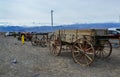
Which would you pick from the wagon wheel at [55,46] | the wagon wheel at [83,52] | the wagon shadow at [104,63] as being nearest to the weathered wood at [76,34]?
the wagon wheel at [83,52]

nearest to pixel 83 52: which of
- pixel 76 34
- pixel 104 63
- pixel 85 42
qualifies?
pixel 85 42

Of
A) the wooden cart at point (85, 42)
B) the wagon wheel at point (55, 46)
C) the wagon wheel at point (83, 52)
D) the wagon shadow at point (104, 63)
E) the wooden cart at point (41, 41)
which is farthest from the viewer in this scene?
the wooden cart at point (41, 41)

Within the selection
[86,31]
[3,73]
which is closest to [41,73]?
[3,73]

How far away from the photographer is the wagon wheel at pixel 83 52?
10663 mm

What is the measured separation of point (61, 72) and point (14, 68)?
2.18 metres

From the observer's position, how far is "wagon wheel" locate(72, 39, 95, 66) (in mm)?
10663

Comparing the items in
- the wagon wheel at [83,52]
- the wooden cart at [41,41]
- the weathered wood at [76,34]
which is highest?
the weathered wood at [76,34]

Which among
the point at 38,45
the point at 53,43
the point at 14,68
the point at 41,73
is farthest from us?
the point at 38,45

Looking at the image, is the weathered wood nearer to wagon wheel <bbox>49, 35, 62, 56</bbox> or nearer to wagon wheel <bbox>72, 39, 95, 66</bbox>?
wagon wheel <bbox>72, 39, 95, 66</bbox>

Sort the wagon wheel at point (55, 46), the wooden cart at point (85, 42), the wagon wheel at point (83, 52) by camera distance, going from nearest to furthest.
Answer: the wooden cart at point (85, 42) → the wagon wheel at point (83, 52) → the wagon wheel at point (55, 46)

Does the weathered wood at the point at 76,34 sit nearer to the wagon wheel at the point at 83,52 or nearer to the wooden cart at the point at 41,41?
the wagon wheel at the point at 83,52

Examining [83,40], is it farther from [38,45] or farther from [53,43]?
[38,45]

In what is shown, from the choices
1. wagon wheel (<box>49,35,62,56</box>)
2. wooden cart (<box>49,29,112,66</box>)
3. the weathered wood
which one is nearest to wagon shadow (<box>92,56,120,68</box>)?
wooden cart (<box>49,29,112,66</box>)

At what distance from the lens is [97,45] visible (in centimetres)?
1109
